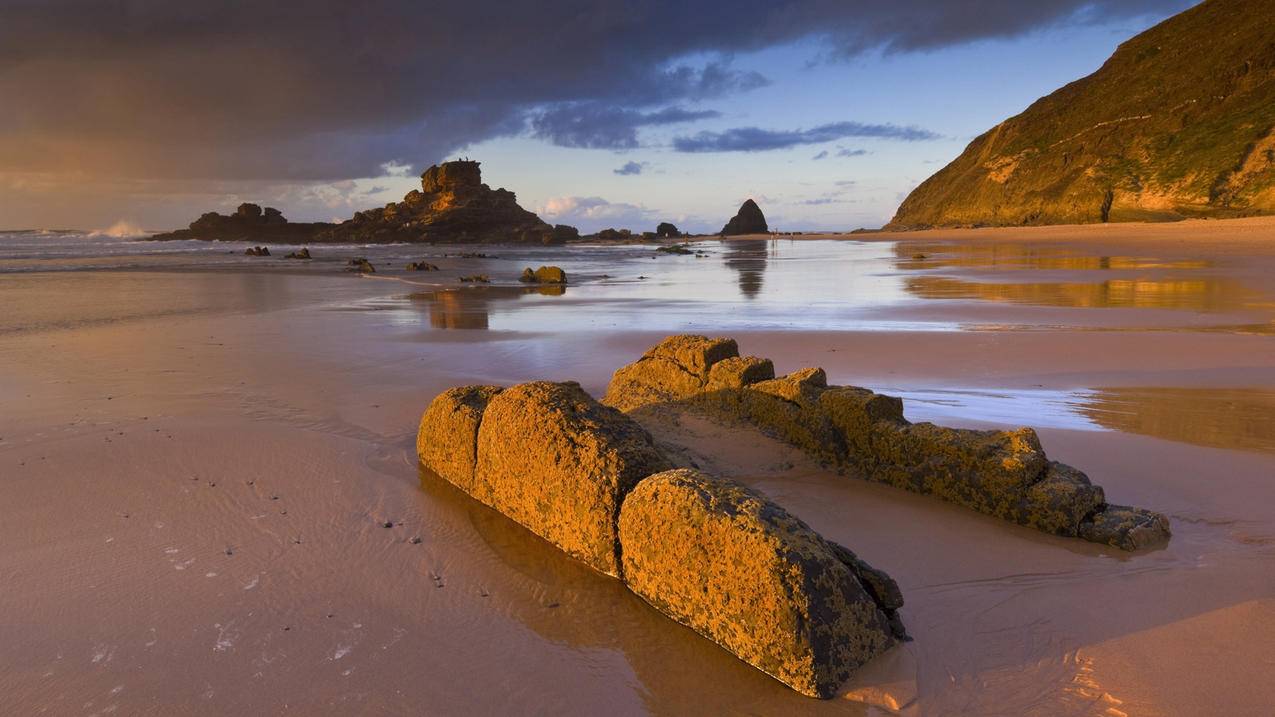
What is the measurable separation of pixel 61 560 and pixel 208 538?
612 mm

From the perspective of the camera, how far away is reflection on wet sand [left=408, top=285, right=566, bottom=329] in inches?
496

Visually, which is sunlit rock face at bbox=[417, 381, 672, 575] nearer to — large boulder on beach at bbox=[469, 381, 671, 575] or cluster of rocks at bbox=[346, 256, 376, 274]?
large boulder on beach at bbox=[469, 381, 671, 575]

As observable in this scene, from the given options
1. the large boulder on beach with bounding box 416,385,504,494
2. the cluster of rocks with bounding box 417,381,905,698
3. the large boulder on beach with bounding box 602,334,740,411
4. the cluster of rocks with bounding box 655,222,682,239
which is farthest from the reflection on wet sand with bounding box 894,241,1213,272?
the cluster of rocks with bounding box 655,222,682,239

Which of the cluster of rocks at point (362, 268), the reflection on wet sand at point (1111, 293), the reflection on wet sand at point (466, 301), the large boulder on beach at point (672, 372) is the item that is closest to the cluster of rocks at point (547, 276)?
the reflection on wet sand at point (466, 301)

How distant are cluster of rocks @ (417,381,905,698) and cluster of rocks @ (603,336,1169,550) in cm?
141

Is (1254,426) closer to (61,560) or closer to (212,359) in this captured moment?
(61,560)

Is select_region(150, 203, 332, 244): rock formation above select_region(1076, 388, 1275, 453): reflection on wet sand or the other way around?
above

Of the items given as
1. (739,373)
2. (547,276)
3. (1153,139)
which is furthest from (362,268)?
(1153,139)

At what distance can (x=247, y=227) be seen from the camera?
3506 inches

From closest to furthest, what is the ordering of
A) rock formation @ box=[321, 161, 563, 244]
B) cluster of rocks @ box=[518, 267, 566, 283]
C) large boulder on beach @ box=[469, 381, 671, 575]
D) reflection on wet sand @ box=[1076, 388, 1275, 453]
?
large boulder on beach @ box=[469, 381, 671, 575]
reflection on wet sand @ box=[1076, 388, 1275, 453]
cluster of rocks @ box=[518, 267, 566, 283]
rock formation @ box=[321, 161, 563, 244]

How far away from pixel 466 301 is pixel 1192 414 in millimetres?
14402

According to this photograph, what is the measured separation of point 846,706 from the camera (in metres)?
2.39

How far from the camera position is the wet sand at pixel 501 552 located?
2.47 meters

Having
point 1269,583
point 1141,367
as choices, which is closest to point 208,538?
point 1269,583
